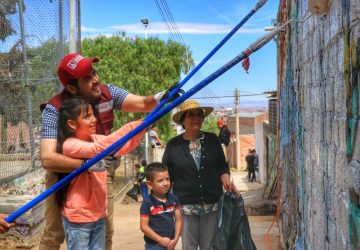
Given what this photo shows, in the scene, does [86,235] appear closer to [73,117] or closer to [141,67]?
[73,117]

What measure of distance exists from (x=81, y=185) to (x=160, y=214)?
1.02 meters

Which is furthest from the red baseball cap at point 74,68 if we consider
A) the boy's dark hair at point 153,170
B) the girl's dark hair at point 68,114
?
the boy's dark hair at point 153,170

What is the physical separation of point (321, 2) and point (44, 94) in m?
4.95

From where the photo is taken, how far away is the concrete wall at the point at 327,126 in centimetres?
179

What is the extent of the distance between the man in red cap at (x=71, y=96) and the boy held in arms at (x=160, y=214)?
0.93 ft

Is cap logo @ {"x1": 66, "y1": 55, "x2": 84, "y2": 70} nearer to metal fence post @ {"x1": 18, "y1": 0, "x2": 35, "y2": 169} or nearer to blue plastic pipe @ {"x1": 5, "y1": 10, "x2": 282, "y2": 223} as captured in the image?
blue plastic pipe @ {"x1": 5, "y1": 10, "x2": 282, "y2": 223}

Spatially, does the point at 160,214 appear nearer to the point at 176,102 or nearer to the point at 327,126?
the point at 176,102

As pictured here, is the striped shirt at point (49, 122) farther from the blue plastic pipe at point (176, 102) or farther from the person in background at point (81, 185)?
the blue plastic pipe at point (176, 102)

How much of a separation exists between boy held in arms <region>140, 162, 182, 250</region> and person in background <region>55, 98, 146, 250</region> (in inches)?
29.4

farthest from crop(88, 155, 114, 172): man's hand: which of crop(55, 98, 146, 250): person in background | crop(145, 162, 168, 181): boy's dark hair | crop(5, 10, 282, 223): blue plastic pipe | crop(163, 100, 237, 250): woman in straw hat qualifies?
crop(163, 100, 237, 250): woman in straw hat

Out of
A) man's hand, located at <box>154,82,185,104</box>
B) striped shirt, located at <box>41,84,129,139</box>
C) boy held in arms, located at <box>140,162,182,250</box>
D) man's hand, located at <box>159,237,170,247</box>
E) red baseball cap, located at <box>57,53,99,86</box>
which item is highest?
red baseball cap, located at <box>57,53,99,86</box>

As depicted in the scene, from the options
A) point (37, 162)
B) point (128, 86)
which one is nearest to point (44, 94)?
point (37, 162)

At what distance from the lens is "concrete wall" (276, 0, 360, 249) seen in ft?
5.88

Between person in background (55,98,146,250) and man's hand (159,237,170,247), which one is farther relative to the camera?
man's hand (159,237,170,247)
